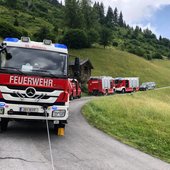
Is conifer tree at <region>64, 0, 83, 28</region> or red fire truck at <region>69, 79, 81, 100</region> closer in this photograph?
red fire truck at <region>69, 79, 81, 100</region>

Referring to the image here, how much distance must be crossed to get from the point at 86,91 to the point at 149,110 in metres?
39.8

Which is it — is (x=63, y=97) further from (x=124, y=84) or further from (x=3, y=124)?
(x=124, y=84)

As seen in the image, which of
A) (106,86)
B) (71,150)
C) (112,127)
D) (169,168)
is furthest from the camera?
(106,86)

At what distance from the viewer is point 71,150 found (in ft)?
36.7

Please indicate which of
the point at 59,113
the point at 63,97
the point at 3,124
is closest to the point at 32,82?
the point at 63,97

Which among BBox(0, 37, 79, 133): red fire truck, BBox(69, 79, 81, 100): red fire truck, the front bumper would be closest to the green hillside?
BBox(69, 79, 81, 100): red fire truck

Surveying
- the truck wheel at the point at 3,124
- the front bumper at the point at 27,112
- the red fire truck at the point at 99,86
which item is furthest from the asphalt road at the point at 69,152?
the red fire truck at the point at 99,86

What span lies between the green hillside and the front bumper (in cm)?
6746

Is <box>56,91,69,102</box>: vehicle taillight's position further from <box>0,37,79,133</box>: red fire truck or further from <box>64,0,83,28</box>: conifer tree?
<box>64,0,83,28</box>: conifer tree

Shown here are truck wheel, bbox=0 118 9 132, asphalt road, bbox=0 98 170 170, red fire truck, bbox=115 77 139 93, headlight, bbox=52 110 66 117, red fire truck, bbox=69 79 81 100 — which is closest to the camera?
asphalt road, bbox=0 98 170 170

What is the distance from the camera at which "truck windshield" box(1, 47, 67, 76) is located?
41.4 ft

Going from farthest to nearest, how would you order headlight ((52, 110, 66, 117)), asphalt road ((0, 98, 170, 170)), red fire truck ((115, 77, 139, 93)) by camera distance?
red fire truck ((115, 77, 139, 93))
headlight ((52, 110, 66, 117))
asphalt road ((0, 98, 170, 170))

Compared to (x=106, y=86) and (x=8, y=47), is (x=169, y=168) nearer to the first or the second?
(x=8, y=47)

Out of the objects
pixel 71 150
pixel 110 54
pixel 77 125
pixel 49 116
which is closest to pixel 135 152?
pixel 71 150
